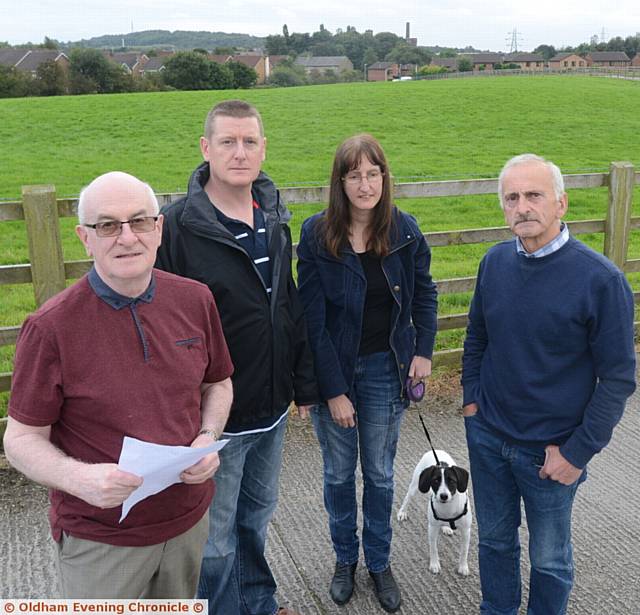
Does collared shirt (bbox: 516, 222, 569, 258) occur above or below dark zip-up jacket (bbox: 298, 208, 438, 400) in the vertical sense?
above

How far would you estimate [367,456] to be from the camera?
342 centimetres

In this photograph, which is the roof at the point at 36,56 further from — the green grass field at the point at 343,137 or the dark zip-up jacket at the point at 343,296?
the dark zip-up jacket at the point at 343,296

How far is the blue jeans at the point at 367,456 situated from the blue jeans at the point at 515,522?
0.44 metres

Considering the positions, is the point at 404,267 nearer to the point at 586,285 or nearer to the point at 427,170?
the point at 586,285

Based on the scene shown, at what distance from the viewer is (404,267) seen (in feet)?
10.7

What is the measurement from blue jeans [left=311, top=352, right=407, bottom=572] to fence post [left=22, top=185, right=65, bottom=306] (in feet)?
6.88

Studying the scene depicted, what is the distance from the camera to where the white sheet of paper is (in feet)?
6.29

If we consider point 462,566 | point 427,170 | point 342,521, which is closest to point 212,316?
point 342,521

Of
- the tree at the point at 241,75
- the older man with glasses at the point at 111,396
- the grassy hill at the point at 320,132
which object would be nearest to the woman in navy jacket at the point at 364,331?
the older man with glasses at the point at 111,396

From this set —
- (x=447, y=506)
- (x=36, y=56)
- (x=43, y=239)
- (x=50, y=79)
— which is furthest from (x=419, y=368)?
(x=36, y=56)

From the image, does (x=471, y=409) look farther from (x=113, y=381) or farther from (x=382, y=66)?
(x=382, y=66)

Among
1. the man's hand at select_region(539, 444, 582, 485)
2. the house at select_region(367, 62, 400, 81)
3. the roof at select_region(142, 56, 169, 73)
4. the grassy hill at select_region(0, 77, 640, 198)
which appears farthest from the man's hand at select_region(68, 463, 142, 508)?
the house at select_region(367, 62, 400, 81)

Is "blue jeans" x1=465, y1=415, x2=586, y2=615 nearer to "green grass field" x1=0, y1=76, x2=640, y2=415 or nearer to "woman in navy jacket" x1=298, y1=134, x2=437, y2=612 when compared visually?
"woman in navy jacket" x1=298, y1=134, x2=437, y2=612

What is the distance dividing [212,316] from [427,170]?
1354 cm
